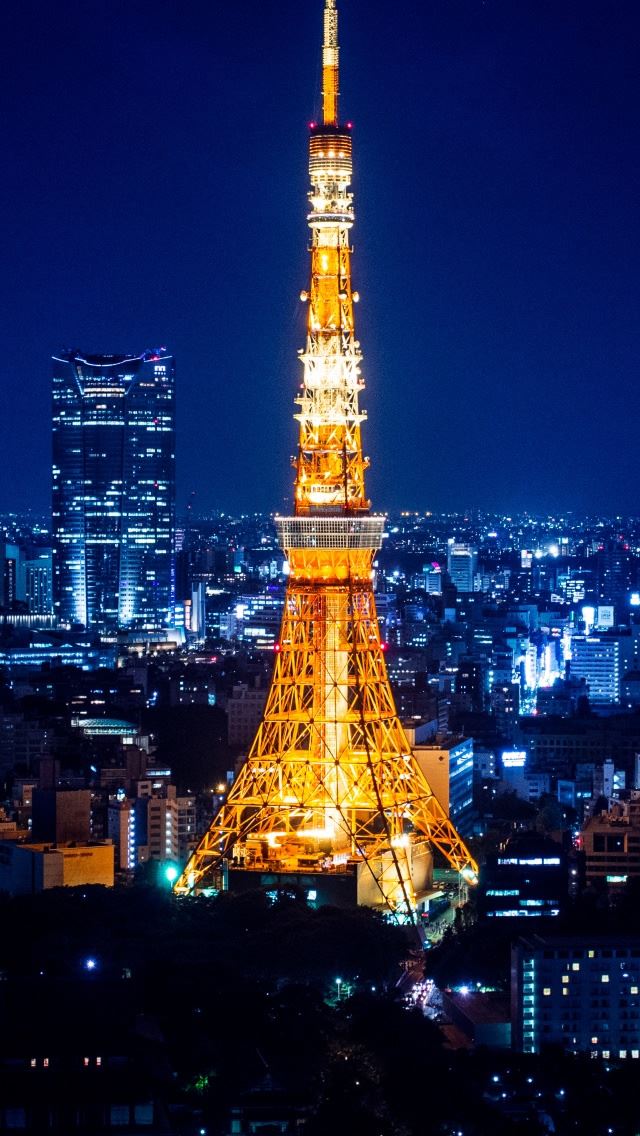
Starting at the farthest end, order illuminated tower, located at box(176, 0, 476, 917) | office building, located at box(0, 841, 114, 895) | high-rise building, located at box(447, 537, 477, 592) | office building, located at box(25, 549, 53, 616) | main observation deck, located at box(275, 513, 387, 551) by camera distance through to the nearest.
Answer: high-rise building, located at box(447, 537, 477, 592)
office building, located at box(25, 549, 53, 616)
office building, located at box(0, 841, 114, 895)
main observation deck, located at box(275, 513, 387, 551)
illuminated tower, located at box(176, 0, 476, 917)

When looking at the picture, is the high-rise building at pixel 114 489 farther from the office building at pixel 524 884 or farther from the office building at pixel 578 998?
the office building at pixel 578 998

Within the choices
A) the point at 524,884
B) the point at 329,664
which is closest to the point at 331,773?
the point at 329,664

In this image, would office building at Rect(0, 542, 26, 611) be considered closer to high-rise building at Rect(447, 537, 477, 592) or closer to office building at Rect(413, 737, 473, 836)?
high-rise building at Rect(447, 537, 477, 592)

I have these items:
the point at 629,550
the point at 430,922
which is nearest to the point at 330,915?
the point at 430,922

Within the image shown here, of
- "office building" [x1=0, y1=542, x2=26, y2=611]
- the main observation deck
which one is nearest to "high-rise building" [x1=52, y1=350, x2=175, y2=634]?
"office building" [x1=0, y1=542, x2=26, y2=611]

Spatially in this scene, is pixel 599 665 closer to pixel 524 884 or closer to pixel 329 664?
pixel 329 664

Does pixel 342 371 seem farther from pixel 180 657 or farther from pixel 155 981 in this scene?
pixel 180 657
